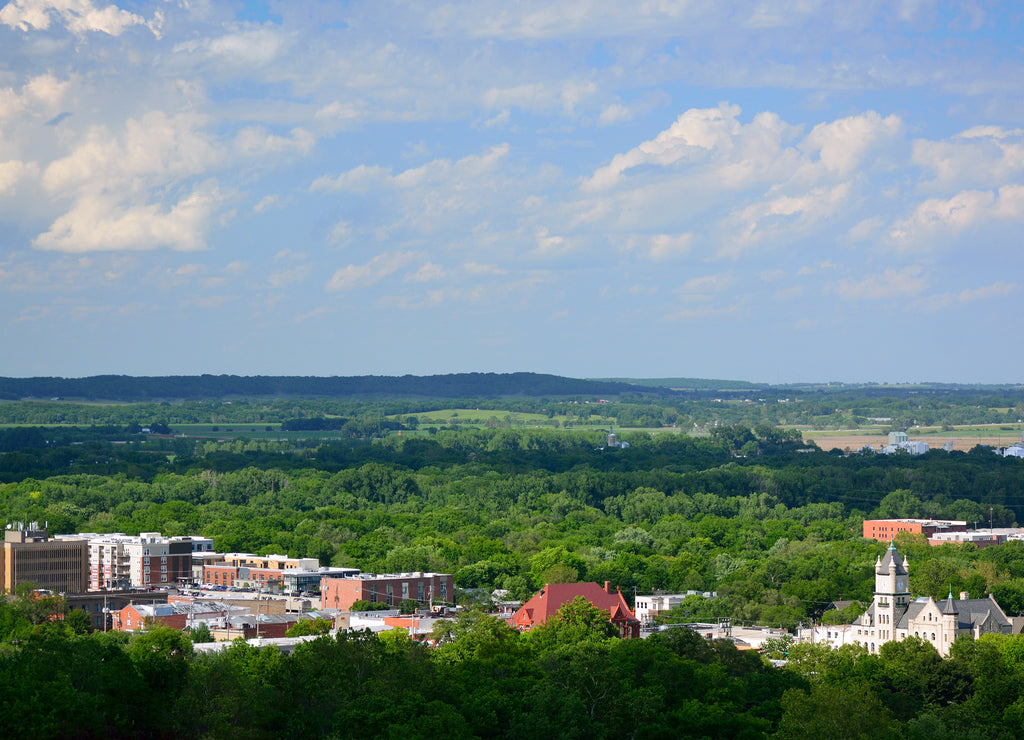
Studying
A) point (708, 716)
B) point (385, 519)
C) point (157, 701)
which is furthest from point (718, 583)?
point (157, 701)

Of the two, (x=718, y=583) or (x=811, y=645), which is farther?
(x=718, y=583)

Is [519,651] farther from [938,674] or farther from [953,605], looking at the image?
[953,605]

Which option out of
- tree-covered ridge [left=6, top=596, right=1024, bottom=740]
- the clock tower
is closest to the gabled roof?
tree-covered ridge [left=6, top=596, right=1024, bottom=740]

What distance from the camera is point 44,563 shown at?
146125mm

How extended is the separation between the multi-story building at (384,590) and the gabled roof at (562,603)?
2535 centimetres

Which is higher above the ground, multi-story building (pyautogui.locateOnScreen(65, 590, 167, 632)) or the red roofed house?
the red roofed house

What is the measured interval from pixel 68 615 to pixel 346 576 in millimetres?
34490

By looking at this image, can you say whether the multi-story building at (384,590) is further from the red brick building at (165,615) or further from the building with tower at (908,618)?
the building with tower at (908,618)

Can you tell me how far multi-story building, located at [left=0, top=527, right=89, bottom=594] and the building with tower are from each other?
206ft

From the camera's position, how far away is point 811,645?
105125mm

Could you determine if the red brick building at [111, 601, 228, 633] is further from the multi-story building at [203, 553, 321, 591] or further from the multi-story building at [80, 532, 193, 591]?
the multi-story building at [80, 532, 193, 591]

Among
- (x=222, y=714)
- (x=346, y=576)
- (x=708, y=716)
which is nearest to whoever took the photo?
(x=222, y=714)

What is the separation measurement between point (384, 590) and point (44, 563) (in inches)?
1099

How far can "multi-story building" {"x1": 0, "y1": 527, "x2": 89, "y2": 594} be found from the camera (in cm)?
14462
